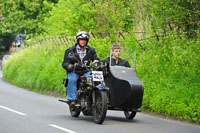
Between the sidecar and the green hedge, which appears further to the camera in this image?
the green hedge

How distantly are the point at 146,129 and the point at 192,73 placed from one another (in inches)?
150

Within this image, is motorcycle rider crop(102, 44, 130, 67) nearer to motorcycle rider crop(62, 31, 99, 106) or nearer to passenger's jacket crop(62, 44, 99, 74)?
passenger's jacket crop(62, 44, 99, 74)

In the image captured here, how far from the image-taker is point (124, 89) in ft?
38.8

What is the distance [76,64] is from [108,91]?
3.18 ft

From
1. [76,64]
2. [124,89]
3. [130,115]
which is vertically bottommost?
[130,115]

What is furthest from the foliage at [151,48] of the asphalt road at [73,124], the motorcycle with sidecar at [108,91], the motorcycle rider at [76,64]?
the motorcycle rider at [76,64]

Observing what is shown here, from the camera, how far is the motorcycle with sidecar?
1167cm

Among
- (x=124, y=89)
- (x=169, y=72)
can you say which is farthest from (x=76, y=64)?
(x=169, y=72)

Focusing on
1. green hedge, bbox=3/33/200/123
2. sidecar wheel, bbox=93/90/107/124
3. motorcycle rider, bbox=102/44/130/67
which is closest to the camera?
sidecar wheel, bbox=93/90/107/124

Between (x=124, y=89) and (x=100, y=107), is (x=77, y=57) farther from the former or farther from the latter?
(x=100, y=107)

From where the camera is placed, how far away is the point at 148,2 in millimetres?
17156

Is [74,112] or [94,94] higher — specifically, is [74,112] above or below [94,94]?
below

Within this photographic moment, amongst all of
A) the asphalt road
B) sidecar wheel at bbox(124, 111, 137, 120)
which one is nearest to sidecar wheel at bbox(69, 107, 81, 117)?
the asphalt road

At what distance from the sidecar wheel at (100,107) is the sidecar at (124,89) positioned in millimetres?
518
